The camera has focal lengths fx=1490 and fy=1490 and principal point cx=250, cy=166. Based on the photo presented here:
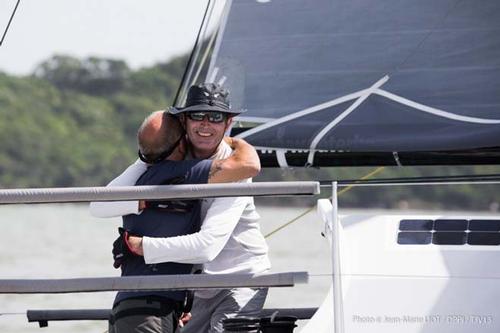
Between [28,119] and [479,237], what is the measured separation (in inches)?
1688

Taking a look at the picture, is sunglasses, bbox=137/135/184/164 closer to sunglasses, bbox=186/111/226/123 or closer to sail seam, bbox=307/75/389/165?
sunglasses, bbox=186/111/226/123

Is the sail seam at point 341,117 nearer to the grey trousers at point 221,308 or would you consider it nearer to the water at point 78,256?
the water at point 78,256

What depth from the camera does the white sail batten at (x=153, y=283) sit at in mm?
4539

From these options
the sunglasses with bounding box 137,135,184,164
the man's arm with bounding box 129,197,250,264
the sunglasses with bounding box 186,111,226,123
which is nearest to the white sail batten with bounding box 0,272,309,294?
the man's arm with bounding box 129,197,250,264

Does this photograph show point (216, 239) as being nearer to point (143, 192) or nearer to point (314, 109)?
point (143, 192)

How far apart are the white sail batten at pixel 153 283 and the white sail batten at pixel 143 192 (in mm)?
247

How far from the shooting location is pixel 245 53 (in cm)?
663

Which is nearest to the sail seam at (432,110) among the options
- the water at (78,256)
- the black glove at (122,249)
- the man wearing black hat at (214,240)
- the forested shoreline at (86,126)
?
the water at (78,256)

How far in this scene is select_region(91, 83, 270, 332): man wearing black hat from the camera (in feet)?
15.7

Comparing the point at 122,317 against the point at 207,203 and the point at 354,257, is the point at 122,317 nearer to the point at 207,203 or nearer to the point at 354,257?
the point at 207,203

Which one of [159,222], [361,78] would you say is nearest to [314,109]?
[361,78]

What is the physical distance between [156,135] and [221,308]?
0.69 metres

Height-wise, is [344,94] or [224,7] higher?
[224,7]

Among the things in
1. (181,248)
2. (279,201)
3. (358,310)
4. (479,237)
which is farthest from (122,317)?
(279,201)
